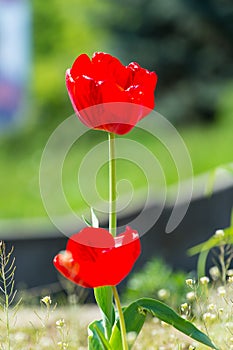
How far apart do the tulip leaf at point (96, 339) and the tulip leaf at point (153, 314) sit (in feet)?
0.09

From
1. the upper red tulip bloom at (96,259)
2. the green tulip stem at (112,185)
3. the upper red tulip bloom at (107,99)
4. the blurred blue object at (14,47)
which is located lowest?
the upper red tulip bloom at (96,259)

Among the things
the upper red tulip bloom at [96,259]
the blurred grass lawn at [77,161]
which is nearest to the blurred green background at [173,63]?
the blurred grass lawn at [77,161]

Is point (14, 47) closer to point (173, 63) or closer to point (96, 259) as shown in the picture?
point (173, 63)

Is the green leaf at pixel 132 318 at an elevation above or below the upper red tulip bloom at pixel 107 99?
below

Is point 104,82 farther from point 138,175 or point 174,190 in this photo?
point 138,175

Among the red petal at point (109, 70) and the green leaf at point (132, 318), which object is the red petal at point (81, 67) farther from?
the green leaf at point (132, 318)

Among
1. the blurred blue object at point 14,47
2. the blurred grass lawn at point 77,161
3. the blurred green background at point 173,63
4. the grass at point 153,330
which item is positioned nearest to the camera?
the grass at point 153,330

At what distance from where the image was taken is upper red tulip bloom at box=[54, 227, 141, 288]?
1.65m

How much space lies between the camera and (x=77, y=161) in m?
10.5

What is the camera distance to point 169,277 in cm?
365

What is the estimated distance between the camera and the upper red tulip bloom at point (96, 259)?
1.65m

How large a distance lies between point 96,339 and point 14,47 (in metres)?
9.97

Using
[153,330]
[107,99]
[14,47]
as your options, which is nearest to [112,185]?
[107,99]

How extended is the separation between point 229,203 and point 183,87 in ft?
16.1
